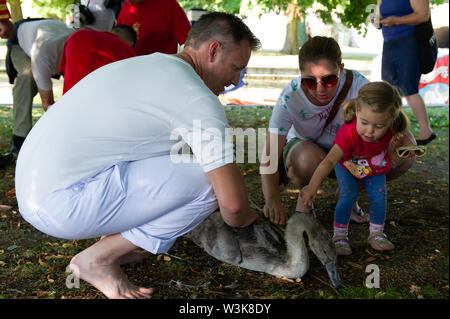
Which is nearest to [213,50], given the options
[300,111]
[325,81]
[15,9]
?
[325,81]

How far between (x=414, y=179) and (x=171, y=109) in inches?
136

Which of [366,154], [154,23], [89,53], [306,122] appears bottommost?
[366,154]

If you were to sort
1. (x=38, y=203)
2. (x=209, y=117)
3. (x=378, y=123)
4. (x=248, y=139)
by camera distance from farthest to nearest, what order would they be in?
(x=248, y=139)
(x=378, y=123)
(x=38, y=203)
(x=209, y=117)

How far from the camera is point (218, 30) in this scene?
7.83 ft

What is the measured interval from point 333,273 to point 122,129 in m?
1.46

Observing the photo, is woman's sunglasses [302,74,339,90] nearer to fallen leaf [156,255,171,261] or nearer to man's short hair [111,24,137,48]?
fallen leaf [156,255,171,261]

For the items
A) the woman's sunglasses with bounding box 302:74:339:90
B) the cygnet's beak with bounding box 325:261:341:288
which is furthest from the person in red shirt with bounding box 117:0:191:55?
the cygnet's beak with bounding box 325:261:341:288

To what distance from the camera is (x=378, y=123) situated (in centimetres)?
287

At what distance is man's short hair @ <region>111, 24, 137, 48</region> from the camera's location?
14.3ft

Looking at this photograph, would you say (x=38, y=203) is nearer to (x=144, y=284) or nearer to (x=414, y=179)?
(x=144, y=284)

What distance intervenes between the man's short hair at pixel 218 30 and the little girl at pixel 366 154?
92 cm

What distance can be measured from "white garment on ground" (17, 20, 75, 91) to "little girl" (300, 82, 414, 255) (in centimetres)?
299

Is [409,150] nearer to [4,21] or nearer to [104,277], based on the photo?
[104,277]
